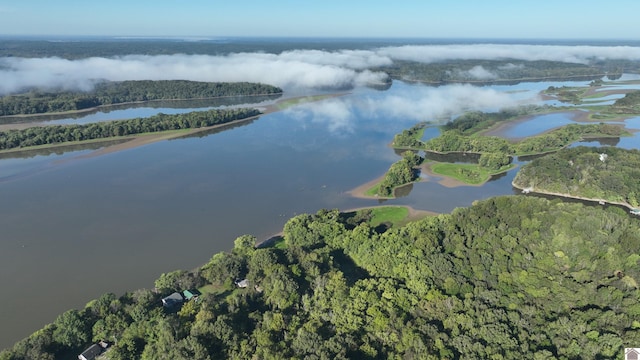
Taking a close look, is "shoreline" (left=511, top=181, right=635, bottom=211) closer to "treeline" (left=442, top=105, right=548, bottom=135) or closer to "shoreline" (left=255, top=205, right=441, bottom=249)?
"shoreline" (left=255, top=205, right=441, bottom=249)

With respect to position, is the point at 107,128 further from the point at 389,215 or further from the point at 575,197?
the point at 575,197

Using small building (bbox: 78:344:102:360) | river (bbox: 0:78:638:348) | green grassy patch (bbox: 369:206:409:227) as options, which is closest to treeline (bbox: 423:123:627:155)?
river (bbox: 0:78:638:348)

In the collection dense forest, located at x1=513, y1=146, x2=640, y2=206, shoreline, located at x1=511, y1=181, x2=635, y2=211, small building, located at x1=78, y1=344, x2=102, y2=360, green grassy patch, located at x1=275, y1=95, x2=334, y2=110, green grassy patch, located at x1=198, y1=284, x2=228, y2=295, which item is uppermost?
green grassy patch, located at x1=275, y1=95, x2=334, y2=110

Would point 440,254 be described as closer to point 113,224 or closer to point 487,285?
point 487,285

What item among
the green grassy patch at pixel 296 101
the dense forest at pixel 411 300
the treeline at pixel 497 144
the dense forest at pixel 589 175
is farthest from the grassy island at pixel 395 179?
the green grassy patch at pixel 296 101

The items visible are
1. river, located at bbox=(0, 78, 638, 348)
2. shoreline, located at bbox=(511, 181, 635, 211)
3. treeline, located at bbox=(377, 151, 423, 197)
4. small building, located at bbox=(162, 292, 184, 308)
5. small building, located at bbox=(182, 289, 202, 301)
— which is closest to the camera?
small building, located at bbox=(162, 292, 184, 308)

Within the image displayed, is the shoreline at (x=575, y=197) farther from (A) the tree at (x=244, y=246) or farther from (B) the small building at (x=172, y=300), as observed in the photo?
(B) the small building at (x=172, y=300)
